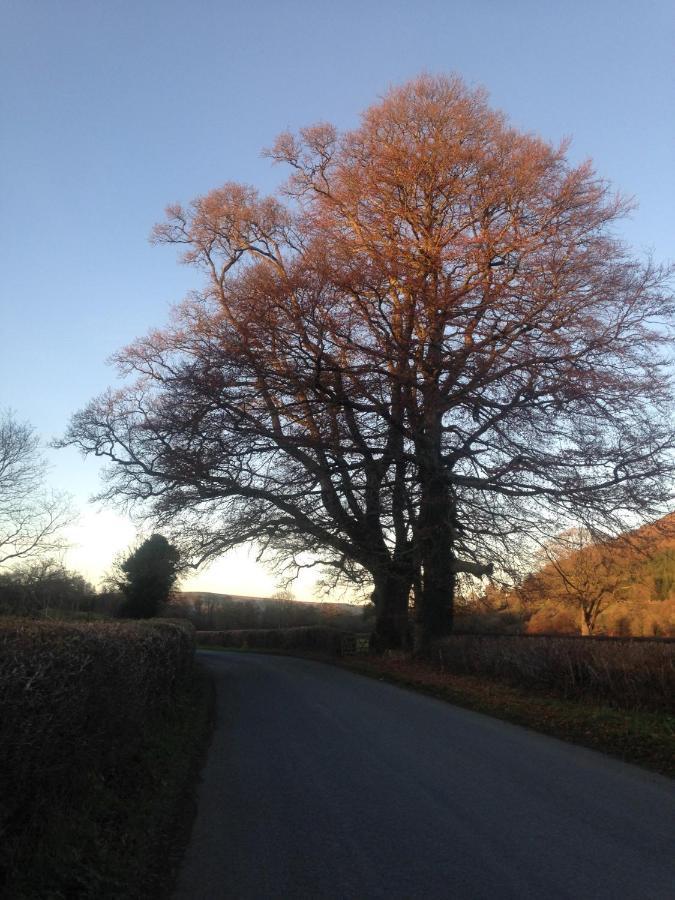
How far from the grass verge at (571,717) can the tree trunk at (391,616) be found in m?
7.22

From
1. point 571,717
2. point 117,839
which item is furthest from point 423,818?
point 571,717

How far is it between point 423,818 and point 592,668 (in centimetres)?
680

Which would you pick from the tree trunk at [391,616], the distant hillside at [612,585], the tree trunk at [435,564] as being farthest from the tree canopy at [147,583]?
the distant hillside at [612,585]

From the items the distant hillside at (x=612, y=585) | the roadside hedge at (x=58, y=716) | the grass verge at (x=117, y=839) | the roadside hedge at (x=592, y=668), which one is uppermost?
the distant hillside at (x=612, y=585)

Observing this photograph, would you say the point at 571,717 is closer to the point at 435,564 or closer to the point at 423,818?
the point at 423,818

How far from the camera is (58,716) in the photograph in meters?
5.04

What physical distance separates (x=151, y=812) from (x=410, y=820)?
2.11 m

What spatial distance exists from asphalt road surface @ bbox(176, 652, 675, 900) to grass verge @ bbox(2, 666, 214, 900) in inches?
7.9

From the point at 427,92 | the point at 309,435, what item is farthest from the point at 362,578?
the point at 427,92

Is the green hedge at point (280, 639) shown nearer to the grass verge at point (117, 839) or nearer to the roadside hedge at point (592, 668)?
the roadside hedge at point (592, 668)

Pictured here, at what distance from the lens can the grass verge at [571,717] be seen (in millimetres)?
8594

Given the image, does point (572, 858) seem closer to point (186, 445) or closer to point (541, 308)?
point (541, 308)

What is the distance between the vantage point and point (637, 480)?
17.3 meters

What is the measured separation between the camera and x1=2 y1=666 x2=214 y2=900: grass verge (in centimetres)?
425
